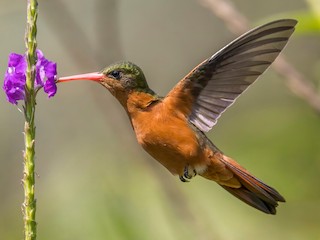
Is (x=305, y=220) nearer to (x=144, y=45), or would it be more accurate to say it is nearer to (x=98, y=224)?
(x=98, y=224)

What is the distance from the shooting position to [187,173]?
9.19 feet

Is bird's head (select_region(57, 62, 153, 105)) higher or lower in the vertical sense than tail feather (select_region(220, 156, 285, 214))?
higher

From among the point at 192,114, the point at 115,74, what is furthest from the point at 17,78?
the point at 192,114

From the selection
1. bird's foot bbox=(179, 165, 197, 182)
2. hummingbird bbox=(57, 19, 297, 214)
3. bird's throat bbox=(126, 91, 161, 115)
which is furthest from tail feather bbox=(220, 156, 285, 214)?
bird's throat bbox=(126, 91, 161, 115)

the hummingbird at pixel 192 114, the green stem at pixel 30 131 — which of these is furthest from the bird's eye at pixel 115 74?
the green stem at pixel 30 131

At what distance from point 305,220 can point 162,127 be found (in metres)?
1.71

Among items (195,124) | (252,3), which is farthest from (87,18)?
(195,124)

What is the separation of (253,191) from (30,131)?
1.19 metres

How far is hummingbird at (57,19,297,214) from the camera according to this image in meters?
2.74

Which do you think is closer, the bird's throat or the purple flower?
the purple flower

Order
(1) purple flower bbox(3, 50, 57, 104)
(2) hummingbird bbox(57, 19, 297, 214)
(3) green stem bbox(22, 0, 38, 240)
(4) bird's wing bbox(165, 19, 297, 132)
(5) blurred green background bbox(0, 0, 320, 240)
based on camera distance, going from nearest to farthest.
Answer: (3) green stem bbox(22, 0, 38, 240) → (1) purple flower bbox(3, 50, 57, 104) → (4) bird's wing bbox(165, 19, 297, 132) → (2) hummingbird bbox(57, 19, 297, 214) → (5) blurred green background bbox(0, 0, 320, 240)

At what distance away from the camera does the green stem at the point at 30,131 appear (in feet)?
6.31

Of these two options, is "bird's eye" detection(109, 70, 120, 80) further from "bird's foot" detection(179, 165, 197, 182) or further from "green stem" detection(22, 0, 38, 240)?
"green stem" detection(22, 0, 38, 240)

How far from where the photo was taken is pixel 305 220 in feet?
13.6
